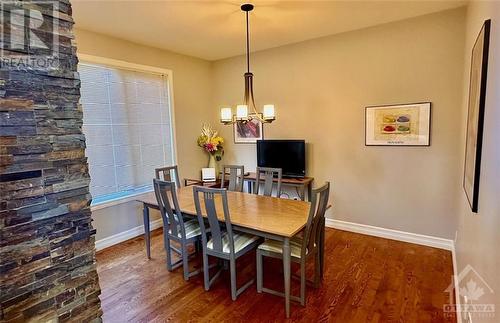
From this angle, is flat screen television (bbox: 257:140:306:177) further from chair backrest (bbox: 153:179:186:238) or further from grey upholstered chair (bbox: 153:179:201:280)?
chair backrest (bbox: 153:179:186:238)

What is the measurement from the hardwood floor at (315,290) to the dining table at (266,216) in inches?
12.1

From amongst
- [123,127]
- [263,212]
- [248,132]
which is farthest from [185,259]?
[248,132]

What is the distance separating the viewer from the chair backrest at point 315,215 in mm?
2215

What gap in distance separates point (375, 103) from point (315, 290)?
2.43 m

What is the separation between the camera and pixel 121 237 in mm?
3924

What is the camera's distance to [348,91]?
3.84 m

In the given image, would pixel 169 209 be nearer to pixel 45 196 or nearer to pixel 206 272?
pixel 206 272

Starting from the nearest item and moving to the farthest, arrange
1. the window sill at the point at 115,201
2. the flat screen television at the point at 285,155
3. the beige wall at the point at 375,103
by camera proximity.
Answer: the beige wall at the point at 375,103, the window sill at the point at 115,201, the flat screen television at the point at 285,155

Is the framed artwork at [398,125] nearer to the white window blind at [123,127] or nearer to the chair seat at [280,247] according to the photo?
the chair seat at [280,247]

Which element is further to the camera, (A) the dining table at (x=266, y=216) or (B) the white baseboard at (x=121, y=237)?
(B) the white baseboard at (x=121, y=237)

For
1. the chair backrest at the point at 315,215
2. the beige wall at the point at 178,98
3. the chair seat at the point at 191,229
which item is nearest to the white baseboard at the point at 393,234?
the chair backrest at the point at 315,215

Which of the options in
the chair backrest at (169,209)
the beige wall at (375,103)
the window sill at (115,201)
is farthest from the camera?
the window sill at (115,201)

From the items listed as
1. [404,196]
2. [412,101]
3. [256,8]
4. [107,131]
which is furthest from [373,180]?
[107,131]

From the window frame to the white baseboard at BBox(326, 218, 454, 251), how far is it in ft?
9.13
